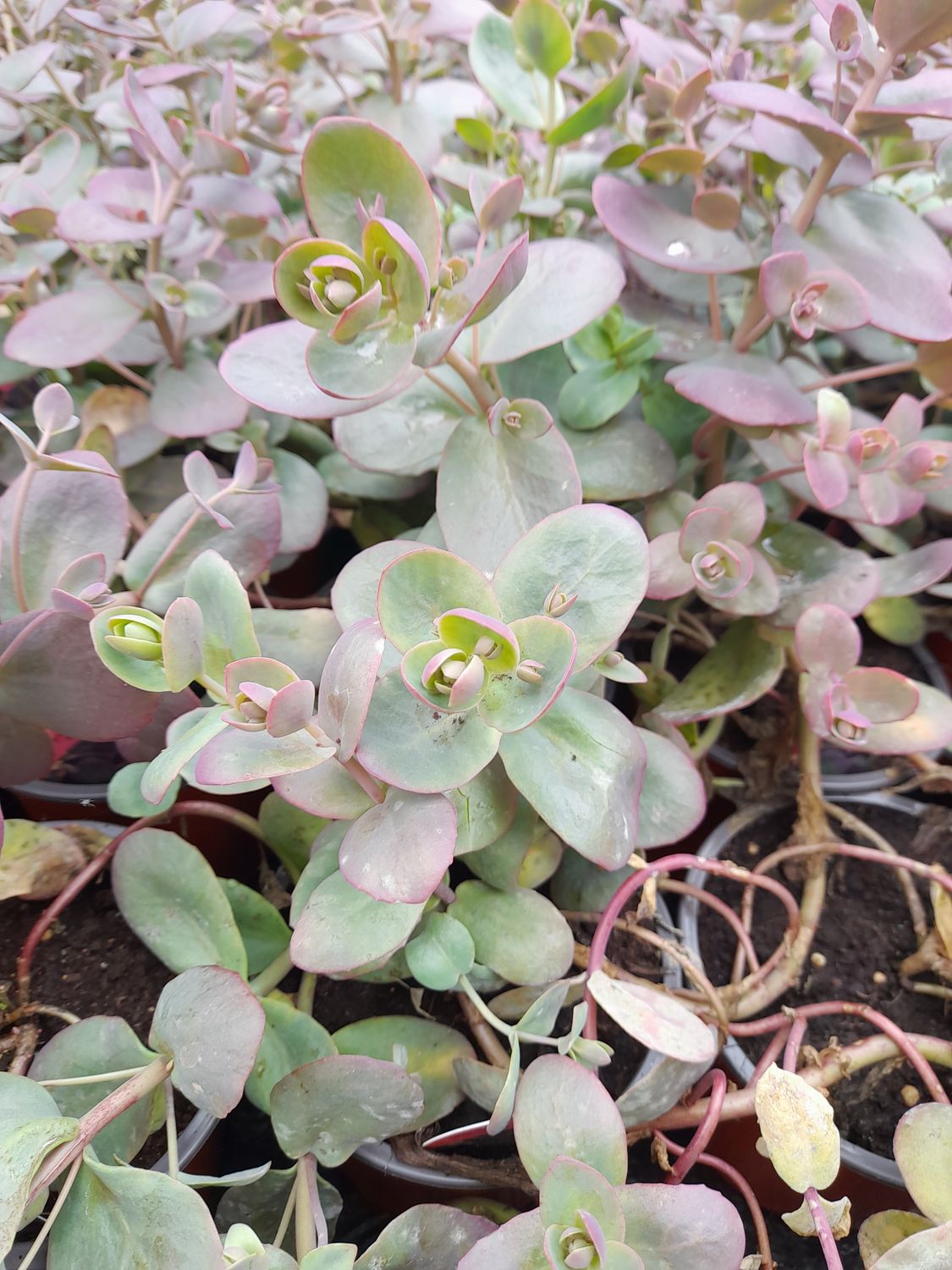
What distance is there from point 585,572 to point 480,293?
6.4 inches

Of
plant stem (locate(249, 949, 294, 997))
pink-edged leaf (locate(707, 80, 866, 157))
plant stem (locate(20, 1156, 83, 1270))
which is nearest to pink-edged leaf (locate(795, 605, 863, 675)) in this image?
pink-edged leaf (locate(707, 80, 866, 157))

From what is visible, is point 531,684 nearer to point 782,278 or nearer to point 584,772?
point 584,772

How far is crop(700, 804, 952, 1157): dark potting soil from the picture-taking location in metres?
0.63

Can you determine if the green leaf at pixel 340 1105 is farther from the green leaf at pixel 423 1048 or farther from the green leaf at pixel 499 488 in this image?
the green leaf at pixel 499 488

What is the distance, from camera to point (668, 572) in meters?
0.62

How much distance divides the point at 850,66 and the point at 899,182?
173mm

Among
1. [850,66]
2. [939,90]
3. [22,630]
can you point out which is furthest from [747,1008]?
[850,66]

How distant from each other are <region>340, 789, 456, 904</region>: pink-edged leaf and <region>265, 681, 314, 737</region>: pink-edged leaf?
0.08 m

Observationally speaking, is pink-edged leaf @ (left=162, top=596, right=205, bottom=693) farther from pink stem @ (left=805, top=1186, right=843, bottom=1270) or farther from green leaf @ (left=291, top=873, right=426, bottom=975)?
pink stem @ (left=805, top=1186, right=843, bottom=1270)

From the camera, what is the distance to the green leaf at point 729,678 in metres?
0.67

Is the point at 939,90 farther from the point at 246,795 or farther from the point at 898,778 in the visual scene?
the point at 246,795

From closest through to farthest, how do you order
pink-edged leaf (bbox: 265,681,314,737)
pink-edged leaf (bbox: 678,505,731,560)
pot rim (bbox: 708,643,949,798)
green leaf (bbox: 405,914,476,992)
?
1. pink-edged leaf (bbox: 265,681,314,737)
2. green leaf (bbox: 405,914,476,992)
3. pink-edged leaf (bbox: 678,505,731,560)
4. pot rim (bbox: 708,643,949,798)

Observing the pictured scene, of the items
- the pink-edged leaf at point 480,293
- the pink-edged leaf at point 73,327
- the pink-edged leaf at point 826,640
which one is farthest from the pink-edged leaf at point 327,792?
the pink-edged leaf at point 73,327

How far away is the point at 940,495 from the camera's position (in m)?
0.76
